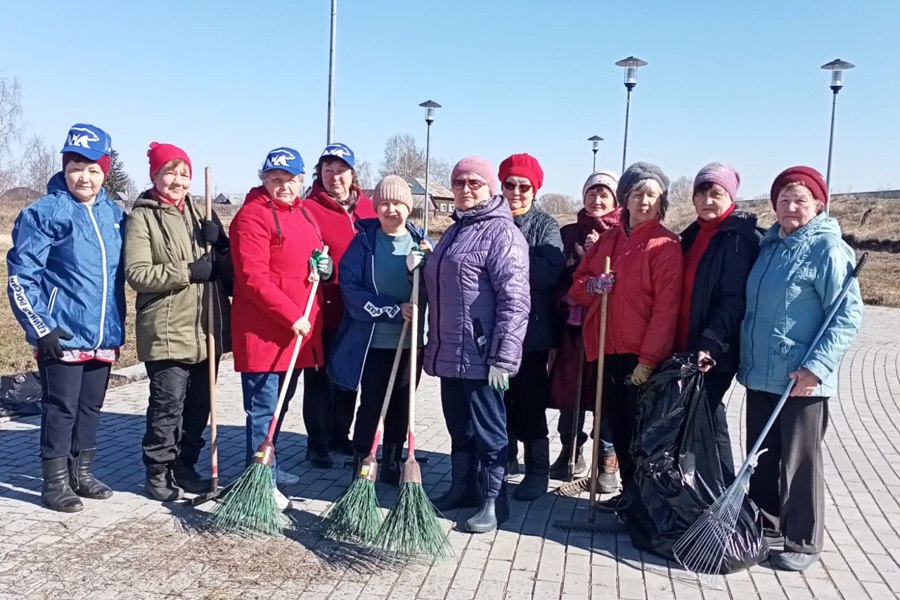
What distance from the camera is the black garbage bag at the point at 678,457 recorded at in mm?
3621

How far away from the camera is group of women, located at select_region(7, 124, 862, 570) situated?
11.8 ft

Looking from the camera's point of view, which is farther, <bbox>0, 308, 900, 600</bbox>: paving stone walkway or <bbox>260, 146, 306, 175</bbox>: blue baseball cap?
<bbox>260, 146, 306, 175</bbox>: blue baseball cap

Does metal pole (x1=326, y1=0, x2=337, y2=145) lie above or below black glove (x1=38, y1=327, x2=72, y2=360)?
above

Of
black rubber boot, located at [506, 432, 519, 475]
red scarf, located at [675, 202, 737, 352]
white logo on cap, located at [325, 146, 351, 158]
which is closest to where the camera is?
red scarf, located at [675, 202, 737, 352]

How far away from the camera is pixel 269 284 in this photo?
4.07 metres

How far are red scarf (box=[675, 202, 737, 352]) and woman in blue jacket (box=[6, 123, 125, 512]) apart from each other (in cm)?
300

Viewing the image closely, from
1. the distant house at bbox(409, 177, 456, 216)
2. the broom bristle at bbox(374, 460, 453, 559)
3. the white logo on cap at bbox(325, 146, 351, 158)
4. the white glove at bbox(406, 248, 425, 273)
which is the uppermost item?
the distant house at bbox(409, 177, 456, 216)

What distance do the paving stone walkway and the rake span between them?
9 centimetres

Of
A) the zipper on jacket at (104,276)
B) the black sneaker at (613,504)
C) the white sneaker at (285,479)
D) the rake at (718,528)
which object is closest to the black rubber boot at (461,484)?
the black sneaker at (613,504)

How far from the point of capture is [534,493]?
14.7 ft

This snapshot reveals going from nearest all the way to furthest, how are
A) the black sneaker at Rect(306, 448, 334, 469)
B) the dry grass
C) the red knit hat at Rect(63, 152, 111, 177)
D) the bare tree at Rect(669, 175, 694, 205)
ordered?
1. the red knit hat at Rect(63, 152, 111, 177)
2. the black sneaker at Rect(306, 448, 334, 469)
3. the dry grass
4. the bare tree at Rect(669, 175, 694, 205)

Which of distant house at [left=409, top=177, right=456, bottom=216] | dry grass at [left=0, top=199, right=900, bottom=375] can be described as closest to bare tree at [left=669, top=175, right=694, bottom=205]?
dry grass at [left=0, top=199, right=900, bottom=375]

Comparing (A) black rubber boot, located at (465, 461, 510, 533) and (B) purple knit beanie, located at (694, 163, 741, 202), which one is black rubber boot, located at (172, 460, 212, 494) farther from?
(B) purple knit beanie, located at (694, 163, 741, 202)

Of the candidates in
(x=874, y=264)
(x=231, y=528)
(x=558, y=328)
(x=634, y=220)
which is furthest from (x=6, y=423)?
(x=874, y=264)
